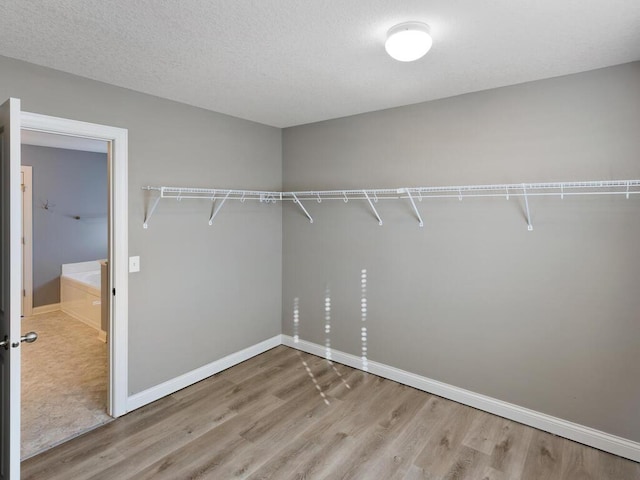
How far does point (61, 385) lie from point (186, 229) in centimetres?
171

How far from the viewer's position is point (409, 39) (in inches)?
71.4

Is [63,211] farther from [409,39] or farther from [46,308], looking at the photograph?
[409,39]

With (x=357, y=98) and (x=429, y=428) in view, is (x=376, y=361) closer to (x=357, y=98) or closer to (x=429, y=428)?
(x=429, y=428)

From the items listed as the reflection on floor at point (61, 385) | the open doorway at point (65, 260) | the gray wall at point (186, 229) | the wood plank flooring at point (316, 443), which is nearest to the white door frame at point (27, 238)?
the open doorway at point (65, 260)

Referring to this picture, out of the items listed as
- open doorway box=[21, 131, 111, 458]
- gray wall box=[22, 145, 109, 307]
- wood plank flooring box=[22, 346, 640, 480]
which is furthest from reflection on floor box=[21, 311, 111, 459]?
gray wall box=[22, 145, 109, 307]

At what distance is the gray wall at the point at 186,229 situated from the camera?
2.59 metres

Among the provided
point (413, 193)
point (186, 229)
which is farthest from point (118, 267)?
point (413, 193)

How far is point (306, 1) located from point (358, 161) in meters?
1.97

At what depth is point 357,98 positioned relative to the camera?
2.99m

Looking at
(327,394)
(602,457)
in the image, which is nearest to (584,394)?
(602,457)

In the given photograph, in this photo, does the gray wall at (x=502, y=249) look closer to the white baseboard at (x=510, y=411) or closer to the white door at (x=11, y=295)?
the white baseboard at (x=510, y=411)

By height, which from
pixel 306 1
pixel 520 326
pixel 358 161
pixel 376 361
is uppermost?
pixel 306 1

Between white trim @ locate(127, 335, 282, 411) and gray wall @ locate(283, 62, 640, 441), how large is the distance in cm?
81

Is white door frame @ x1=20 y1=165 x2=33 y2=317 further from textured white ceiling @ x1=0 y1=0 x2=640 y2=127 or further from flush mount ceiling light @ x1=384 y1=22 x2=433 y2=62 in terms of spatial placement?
flush mount ceiling light @ x1=384 y1=22 x2=433 y2=62
